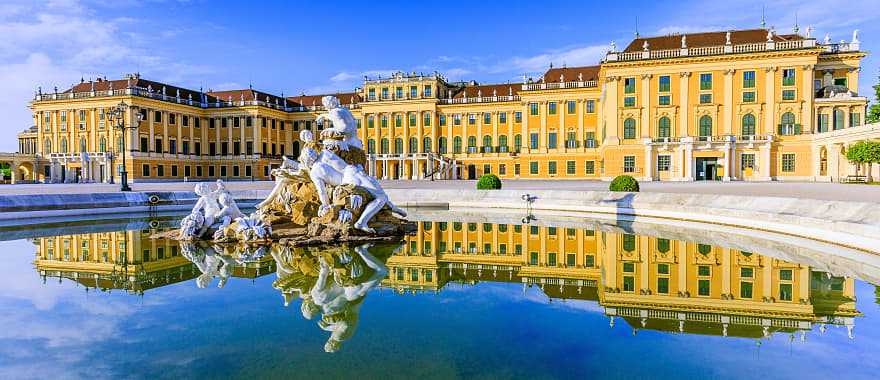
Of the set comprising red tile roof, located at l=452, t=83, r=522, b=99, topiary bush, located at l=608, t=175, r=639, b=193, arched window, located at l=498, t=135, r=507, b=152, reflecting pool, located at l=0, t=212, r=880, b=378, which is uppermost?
red tile roof, located at l=452, t=83, r=522, b=99

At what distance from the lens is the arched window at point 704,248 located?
9.54 m

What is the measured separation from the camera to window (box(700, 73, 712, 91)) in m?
42.3

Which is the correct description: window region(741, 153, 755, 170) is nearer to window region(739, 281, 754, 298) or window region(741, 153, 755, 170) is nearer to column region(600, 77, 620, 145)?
column region(600, 77, 620, 145)

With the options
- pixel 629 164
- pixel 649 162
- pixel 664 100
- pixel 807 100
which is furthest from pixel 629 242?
pixel 807 100

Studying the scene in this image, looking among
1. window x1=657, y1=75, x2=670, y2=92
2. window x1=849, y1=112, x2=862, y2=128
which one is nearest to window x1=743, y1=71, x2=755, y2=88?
window x1=657, y1=75, x2=670, y2=92

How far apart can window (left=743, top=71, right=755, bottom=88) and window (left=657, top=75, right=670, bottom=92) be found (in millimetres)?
5981

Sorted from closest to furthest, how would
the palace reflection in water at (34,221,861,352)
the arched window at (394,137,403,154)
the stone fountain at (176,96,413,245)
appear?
the palace reflection in water at (34,221,861,352), the stone fountain at (176,96,413,245), the arched window at (394,137,403,154)

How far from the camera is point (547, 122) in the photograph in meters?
54.3

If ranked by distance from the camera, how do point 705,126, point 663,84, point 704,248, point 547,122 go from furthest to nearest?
point 547,122 < point 663,84 < point 705,126 < point 704,248

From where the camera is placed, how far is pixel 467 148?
59.4 metres

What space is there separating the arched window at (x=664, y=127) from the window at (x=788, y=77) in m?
9.27

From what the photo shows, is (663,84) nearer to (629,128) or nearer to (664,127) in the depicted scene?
(664,127)

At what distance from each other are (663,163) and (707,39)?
40.0 feet

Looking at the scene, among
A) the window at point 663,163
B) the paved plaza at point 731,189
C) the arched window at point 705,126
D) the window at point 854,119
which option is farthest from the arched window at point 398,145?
the window at point 854,119
